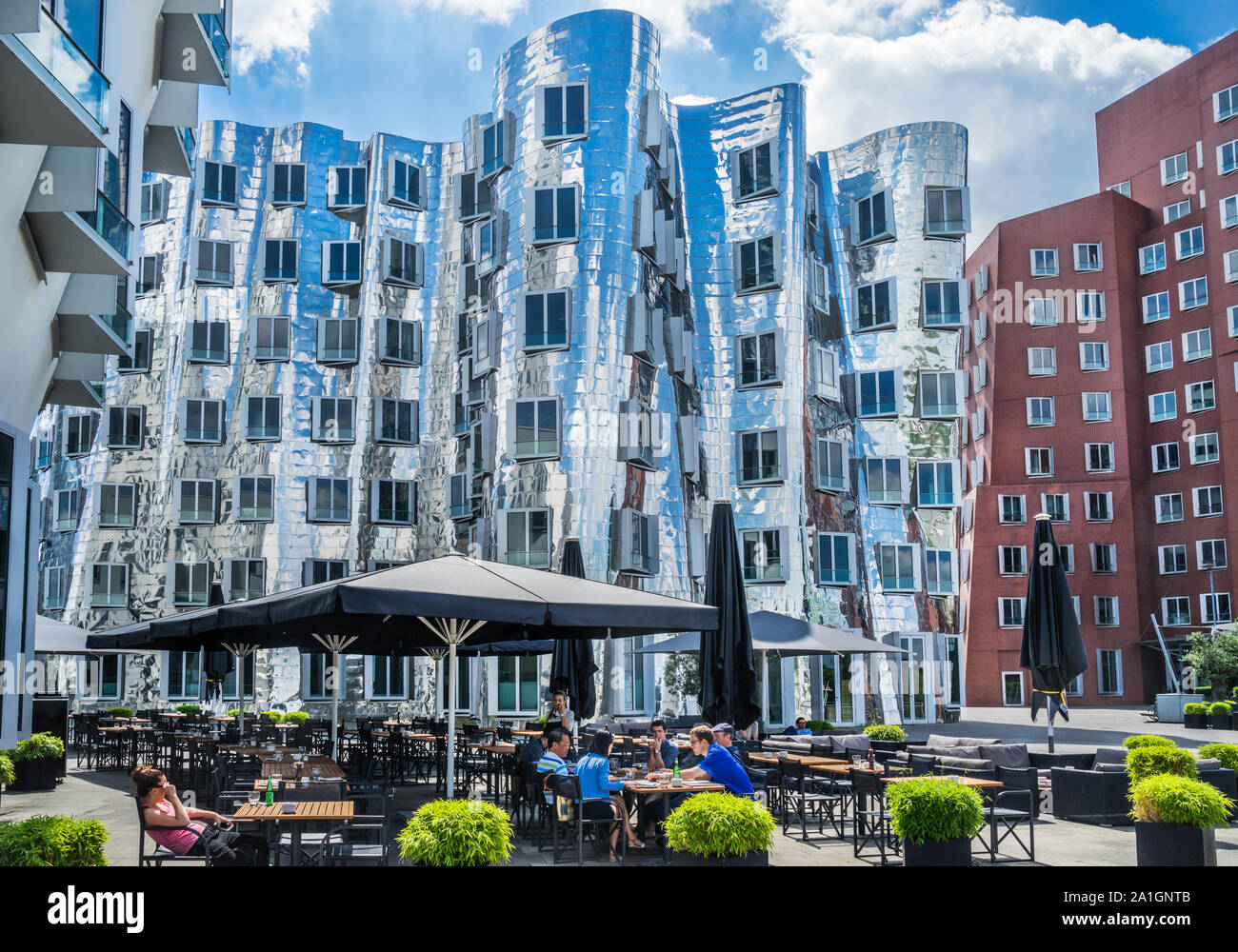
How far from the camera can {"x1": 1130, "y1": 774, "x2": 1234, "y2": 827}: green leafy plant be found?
388 inches

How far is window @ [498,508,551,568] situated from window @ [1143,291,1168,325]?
41893 millimetres

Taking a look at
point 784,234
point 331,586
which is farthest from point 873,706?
point 331,586

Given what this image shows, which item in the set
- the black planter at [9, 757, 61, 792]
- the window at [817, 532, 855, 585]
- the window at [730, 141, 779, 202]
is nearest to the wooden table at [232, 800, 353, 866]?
the black planter at [9, 757, 61, 792]

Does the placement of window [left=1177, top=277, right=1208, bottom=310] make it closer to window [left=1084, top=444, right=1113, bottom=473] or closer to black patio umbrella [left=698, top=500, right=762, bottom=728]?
window [left=1084, top=444, right=1113, bottom=473]

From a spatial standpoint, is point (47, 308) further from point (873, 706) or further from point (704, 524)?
point (873, 706)

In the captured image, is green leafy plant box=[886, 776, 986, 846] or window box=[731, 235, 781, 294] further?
window box=[731, 235, 781, 294]

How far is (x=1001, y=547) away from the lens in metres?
60.3

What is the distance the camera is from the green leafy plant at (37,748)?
1950 cm

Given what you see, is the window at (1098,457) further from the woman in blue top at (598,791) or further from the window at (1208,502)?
the woman in blue top at (598,791)

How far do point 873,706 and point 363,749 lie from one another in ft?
66.9

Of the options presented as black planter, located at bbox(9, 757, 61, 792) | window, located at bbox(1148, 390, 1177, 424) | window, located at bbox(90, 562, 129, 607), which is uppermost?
window, located at bbox(1148, 390, 1177, 424)

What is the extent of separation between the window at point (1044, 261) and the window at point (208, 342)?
42.5 metres

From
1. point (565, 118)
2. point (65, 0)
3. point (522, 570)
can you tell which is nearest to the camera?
point (522, 570)

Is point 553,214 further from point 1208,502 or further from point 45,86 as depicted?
point 1208,502
